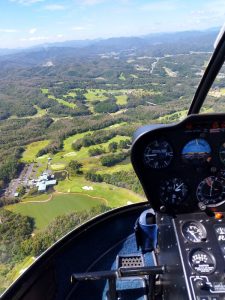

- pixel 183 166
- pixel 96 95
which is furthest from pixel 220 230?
pixel 96 95

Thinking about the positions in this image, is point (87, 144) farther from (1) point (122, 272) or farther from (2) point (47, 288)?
(1) point (122, 272)

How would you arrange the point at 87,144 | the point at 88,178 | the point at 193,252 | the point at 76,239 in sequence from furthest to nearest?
the point at 87,144, the point at 88,178, the point at 76,239, the point at 193,252

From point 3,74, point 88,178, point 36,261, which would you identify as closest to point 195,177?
point 36,261

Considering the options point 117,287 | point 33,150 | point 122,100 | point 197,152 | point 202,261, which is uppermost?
point 197,152

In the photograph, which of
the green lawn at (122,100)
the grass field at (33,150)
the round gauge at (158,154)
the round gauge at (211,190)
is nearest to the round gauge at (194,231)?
the round gauge at (211,190)

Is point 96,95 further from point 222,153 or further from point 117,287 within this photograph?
point 117,287

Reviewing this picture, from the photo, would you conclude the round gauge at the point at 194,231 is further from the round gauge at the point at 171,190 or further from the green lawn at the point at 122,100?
the green lawn at the point at 122,100
